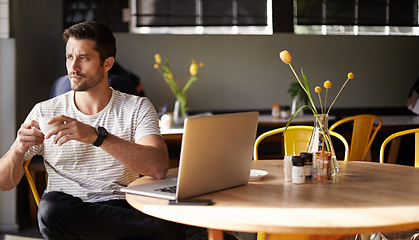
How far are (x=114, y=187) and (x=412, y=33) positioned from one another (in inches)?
210

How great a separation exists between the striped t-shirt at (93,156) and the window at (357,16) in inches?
168

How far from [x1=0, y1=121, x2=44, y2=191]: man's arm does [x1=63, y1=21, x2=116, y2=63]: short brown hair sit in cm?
49

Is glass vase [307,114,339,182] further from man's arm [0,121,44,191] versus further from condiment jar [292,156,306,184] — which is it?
man's arm [0,121,44,191]

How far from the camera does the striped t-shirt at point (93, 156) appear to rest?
2.22 meters

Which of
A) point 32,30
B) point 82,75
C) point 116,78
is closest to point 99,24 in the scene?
point 82,75

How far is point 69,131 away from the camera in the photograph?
185 cm

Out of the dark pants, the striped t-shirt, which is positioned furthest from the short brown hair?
the dark pants

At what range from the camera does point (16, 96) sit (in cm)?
413

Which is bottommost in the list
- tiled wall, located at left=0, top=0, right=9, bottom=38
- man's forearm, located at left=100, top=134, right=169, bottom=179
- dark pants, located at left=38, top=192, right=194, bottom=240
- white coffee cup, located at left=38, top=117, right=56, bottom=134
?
dark pants, located at left=38, top=192, right=194, bottom=240

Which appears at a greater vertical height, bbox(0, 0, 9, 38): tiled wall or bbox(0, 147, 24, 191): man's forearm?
bbox(0, 0, 9, 38): tiled wall

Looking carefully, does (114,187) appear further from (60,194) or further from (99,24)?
(99,24)

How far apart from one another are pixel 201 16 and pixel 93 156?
409 cm

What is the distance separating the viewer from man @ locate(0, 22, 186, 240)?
6.33ft

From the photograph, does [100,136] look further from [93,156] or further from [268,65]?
[268,65]
